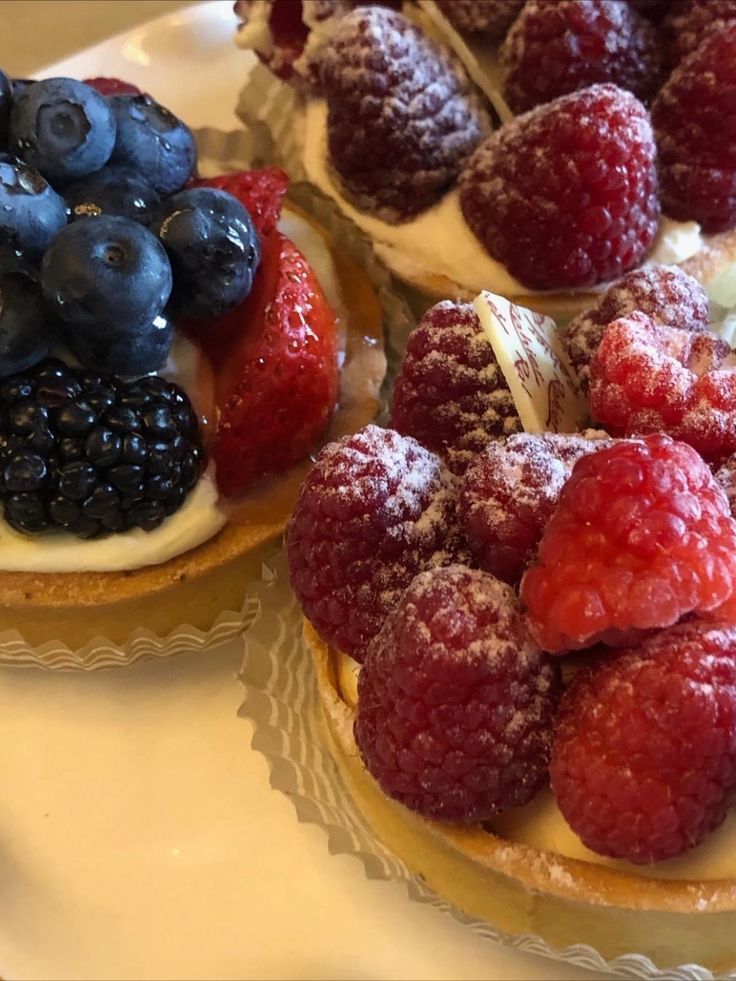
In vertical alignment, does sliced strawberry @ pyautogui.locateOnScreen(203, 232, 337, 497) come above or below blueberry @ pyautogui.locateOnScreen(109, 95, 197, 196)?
below

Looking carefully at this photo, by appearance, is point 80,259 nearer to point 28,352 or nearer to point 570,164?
point 28,352

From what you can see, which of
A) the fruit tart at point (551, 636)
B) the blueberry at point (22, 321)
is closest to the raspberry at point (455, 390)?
the fruit tart at point (551, 636)

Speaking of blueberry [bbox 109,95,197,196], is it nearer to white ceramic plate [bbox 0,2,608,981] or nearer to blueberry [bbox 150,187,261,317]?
blueberry [bbox 150,187,261,317]

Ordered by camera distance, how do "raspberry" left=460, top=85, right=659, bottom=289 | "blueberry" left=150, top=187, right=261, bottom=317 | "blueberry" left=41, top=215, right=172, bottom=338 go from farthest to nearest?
"raspberry" left=460, top=85, right=659, bottom=289
"blueberry" left=150, top=187, right=261, bottom=317
"blueberry" left=41, top=215, right=172, bottom=338

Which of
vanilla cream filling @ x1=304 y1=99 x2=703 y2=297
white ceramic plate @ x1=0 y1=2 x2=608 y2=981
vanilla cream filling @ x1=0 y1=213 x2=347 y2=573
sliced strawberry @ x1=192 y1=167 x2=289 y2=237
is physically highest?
sliced strawberry @ x1=192 y1=167 x2=289 y2=237

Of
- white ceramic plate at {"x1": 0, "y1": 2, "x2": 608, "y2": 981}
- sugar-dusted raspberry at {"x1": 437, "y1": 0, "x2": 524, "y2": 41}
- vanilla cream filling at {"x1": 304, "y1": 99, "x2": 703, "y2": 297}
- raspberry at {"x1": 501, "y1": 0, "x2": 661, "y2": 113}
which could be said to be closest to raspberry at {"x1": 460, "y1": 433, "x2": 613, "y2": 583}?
white ceramic plate at {"x1": 0, "y1": 2, "x2": 608, "y2": 981}

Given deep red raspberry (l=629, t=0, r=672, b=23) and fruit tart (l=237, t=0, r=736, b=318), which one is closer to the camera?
fruit tart (l=237, t=0, r=736, b=318)
